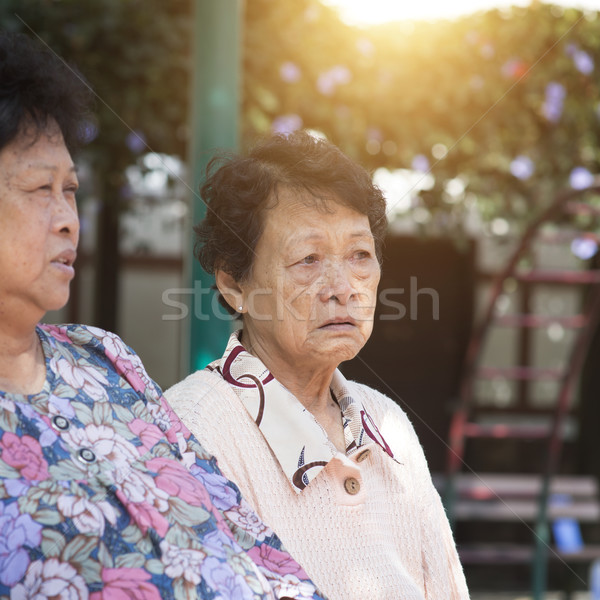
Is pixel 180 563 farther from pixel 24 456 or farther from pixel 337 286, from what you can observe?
pixel 337 286

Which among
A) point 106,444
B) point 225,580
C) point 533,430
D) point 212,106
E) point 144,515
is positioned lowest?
point 225,580

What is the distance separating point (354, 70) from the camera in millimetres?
3916

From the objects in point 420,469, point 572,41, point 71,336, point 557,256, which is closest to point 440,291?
point 557,256

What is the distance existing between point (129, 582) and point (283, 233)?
2.73ft

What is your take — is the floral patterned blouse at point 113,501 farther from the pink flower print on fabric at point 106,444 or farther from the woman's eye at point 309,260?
the woman's eye at point 309,260

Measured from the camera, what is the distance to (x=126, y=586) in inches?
51.9

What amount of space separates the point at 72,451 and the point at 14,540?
0.59ft

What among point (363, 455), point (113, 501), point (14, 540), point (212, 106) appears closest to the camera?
point (14, 540)

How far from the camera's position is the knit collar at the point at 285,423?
180 centimetres

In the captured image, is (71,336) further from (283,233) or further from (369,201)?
(369,201)

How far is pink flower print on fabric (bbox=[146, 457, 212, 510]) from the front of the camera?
147cm

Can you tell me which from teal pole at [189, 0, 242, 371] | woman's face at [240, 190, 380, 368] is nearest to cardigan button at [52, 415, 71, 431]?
woman's face at [240, 190, 380, 368]

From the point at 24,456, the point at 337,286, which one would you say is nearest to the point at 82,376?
the point at 24,456

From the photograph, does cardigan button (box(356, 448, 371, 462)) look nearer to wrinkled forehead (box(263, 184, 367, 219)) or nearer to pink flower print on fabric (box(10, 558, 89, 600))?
wrinkled forehead (box(263, 184, 367, 219))
